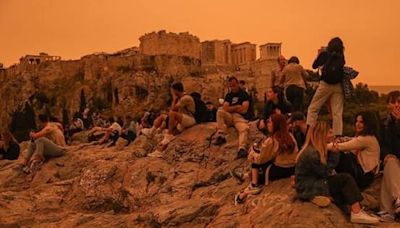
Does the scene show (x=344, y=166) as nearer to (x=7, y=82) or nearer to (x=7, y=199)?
(x=7, y=199)

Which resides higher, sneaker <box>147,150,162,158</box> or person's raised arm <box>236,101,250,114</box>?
person's raised arm <box>236,101,250,114</box>

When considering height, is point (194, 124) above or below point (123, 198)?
above

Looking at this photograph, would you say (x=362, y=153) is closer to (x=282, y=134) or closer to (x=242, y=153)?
(x=282, y=134)

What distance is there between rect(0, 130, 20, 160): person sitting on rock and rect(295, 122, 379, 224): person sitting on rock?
10039 mm

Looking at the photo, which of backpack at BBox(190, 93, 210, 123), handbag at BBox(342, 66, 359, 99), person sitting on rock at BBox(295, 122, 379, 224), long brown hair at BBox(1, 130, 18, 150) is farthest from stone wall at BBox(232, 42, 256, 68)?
person sitting on rock at BBox(295, 122, 379, 224)

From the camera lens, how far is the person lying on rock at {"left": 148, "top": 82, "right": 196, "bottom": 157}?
498 inches

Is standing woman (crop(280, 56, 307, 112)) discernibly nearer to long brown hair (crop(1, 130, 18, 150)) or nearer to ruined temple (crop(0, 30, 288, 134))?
long brown hair (crop(1, 130, 18, 150))

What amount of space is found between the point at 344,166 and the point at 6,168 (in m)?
9.25

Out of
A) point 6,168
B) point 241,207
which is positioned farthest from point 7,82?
point 241,207

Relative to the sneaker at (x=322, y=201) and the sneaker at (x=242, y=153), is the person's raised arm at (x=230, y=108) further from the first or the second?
the sneaker at (x=322, y=201)

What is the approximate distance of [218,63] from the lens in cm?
9881

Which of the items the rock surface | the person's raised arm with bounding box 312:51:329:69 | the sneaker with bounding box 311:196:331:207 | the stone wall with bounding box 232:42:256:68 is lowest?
the rock surface

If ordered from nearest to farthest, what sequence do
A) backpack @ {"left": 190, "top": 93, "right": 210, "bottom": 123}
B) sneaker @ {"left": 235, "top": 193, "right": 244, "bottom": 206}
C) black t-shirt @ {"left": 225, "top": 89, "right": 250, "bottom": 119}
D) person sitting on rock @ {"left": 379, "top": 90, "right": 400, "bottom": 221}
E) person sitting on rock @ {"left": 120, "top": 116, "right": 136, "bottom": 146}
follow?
1. person sitting on rock @ {"left": 379, "top": 90, "right": 400, "bottom": 221}
2. sneaker @ {"left": 235, "top": 193, "right": 244, "bottom": 206}
3. black t-shirt @ {"left": 225, "top": 89, "right": 250, "bottom": 119}
4. backpack @ {"left": 190, "top": 93, "right": 210, "bottom": 123}
5. person sitting on rock @ {"left": 120, "top": 116, "right": 136, "bottom": 146}

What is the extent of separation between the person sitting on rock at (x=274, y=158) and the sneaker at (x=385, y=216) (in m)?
1.50
